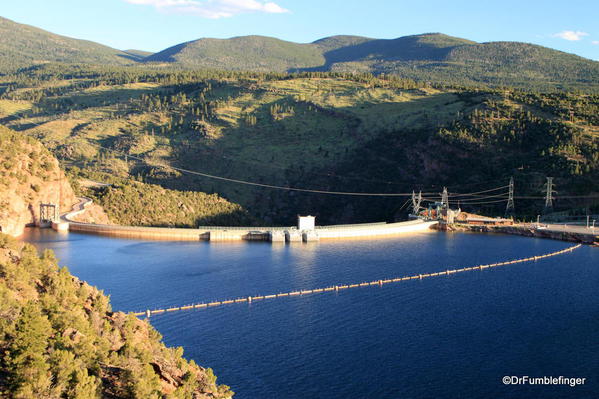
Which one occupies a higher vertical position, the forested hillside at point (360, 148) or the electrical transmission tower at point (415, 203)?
the forested hillside at point (360, 148)

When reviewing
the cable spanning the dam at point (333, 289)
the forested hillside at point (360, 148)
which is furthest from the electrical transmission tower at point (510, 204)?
the cable spanning the dam at point (333, 289)

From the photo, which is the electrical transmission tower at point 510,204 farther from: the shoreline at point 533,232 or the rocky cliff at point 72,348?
the rocky cliff at point 72,348

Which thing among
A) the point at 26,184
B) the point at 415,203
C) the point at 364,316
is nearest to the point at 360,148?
the point at 415,203

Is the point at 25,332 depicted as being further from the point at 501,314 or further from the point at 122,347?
the point at 501,314

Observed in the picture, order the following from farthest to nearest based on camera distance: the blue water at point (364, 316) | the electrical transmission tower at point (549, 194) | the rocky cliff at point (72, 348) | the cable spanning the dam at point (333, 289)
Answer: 1. the electrical transmission tower at point (549, 194)
2. the cable spanning the dam at point (333, 289)
3. the blue water at point (364, 316)
4. the rocky cliff at point (72, 348)

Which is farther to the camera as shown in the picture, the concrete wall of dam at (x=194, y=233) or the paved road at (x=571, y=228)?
the paved road at (x=571, y=228)

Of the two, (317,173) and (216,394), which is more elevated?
(317,173)

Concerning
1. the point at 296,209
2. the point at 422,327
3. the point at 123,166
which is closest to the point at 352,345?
the point at 422,327

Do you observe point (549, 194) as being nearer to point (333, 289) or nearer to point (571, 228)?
point (571, 228)

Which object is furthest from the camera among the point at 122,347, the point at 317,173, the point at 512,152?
the point at 317,173
